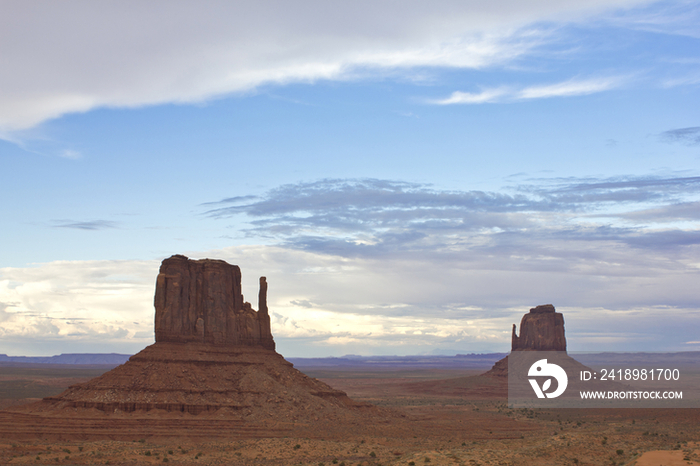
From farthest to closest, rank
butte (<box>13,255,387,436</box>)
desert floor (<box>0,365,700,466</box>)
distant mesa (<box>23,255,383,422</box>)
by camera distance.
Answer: distant mesa (<box>23,255,383,422</box>), butte (<box>13,255,387,436</box>), desert floor (<box>0,365,700,466</box>)

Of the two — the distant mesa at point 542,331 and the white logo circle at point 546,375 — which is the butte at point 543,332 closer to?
the distant mesa at point 542,331

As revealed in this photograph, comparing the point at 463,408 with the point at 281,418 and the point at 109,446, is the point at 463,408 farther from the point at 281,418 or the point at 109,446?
the point at 109,446

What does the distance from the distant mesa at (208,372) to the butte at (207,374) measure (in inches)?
4.4

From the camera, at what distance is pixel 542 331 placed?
16450 cm

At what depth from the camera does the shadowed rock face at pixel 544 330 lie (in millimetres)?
163250

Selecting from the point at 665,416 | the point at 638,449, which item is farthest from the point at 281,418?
the point at 665,416

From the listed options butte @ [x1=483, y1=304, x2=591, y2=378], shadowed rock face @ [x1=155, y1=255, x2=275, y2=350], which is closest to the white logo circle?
butte @ [x1=483, y1=304, x2=591, y2=378]

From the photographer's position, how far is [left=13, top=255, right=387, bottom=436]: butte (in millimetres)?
72562

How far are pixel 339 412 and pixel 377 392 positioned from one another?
313 ft

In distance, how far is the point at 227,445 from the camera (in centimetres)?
6462

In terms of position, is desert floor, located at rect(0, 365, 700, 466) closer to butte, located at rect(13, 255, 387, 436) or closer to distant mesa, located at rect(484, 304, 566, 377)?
butte, located at rect(13, 255, 387, 436)

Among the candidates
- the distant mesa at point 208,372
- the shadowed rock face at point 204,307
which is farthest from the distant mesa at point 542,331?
the shadowed rock face at point 204,307

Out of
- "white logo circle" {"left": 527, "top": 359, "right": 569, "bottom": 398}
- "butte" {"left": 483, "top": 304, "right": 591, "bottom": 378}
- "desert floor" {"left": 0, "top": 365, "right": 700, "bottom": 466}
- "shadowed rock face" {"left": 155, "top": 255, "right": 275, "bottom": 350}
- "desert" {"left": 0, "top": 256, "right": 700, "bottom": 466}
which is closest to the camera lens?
"desert floor" {"left": 0, "top": 365, "right": 700, "bottom": 466}

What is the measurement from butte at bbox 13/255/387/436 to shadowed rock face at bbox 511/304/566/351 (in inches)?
3553
